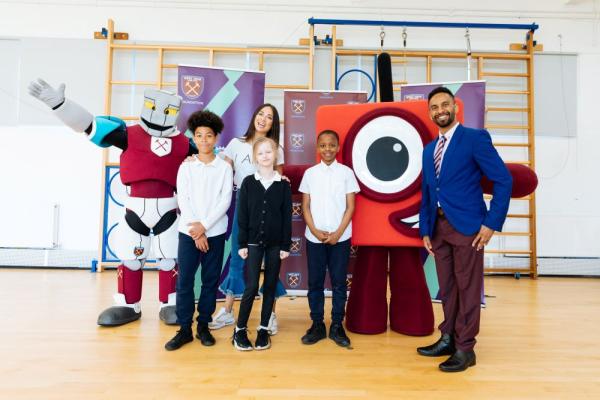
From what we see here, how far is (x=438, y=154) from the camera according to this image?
5.60ft

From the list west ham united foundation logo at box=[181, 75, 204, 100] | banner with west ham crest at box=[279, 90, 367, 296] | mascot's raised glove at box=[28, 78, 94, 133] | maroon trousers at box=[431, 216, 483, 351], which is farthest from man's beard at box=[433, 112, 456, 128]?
mascot's raised glove at box=[28, 78, 94, 133]

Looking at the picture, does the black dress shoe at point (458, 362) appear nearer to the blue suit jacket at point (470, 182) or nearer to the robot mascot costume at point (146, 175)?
the blue suit jacket at point (470, 182)

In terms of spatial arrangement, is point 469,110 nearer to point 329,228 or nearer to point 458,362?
point 329,228

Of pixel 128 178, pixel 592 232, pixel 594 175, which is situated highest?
pixel 594 175

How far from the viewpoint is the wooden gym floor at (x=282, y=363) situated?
1396mm

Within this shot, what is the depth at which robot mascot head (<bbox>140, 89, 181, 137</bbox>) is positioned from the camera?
82.4 inches

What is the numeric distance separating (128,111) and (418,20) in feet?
11.2

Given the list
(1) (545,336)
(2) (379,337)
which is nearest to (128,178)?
(2) (379,337)

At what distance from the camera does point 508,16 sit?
4.02m

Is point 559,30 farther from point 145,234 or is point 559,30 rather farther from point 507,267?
point 145,234

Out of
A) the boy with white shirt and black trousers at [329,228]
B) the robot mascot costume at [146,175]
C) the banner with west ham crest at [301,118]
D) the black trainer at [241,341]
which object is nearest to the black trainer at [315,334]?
the boy with white shirt and black trousers at [329,228]

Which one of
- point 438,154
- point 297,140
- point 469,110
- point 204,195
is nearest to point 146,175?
point 204,195

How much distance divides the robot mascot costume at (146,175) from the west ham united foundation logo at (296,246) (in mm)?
958

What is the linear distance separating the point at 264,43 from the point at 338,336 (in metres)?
3.28
